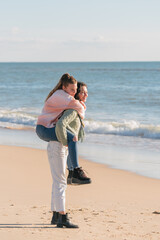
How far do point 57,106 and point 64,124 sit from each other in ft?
0.87

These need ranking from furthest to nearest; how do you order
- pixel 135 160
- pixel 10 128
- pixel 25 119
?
pixel 25 119 → pixel 10 128 → pixel 135 160

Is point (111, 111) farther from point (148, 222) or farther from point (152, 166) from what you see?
point (148, 222)

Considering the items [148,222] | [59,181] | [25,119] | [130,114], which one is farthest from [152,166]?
[130,114]

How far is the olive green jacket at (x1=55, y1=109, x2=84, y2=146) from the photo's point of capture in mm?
4668

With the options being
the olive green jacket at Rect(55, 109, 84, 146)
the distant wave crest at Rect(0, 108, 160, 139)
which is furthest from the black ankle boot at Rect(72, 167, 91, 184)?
the distant wave crest at Rect(0, 108, 160, 139)

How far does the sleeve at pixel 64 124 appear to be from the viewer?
4.66m

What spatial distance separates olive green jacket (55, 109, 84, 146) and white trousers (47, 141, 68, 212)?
0.55 ft

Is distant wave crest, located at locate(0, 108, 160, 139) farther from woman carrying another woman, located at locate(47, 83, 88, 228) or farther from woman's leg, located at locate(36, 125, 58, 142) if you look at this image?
woman's leg, located at locate(36, 125, 58, 142)

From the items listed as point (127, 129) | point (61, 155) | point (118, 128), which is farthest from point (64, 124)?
point (118, 128)

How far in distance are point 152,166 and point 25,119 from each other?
9605mm

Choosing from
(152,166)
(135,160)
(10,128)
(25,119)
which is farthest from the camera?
(25,119)

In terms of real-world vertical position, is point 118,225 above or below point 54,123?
below

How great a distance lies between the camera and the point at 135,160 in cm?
976

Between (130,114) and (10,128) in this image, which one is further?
(130,114)
